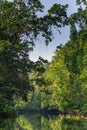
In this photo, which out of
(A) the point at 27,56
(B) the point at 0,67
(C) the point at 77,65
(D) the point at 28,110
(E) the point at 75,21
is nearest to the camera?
(B) the point at 0,67

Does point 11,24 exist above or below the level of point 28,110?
below

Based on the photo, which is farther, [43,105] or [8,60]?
[43,105]

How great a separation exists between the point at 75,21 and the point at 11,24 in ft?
68.6

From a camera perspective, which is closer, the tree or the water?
the tree

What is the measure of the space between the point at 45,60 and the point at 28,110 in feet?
346

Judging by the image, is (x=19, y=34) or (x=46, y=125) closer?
(x=19, y=34)

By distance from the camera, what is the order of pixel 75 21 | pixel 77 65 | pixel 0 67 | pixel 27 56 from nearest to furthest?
pixel 0 67 → pixel 27 56 → pixel 75 21 → pixel 77 65

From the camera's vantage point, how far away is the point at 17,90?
40344mm

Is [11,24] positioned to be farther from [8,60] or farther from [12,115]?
[12,115]

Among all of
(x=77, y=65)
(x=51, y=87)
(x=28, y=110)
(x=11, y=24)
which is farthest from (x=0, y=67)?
(x=28, y=110)

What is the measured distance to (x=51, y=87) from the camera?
10525 centimetres

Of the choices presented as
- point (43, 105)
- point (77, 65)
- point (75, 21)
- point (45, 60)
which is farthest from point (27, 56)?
point (43, 105)

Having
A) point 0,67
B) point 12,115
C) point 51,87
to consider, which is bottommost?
point 12,115

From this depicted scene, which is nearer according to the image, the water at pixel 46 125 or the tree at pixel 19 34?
the tree at pixel 19 34
